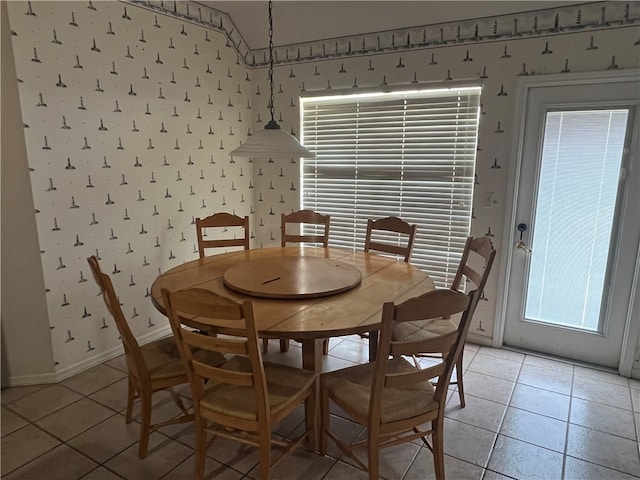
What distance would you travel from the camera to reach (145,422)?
2021mm

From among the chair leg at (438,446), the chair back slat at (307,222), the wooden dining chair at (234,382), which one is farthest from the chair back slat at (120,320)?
the chair back slat at (307,222)

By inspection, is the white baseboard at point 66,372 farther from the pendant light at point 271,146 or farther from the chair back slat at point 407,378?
the chair back slat at point 407,378

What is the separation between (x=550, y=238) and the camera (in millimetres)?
2992

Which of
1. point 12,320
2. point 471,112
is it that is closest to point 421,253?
point 471,112

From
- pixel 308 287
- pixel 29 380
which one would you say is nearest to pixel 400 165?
pixel 308 287

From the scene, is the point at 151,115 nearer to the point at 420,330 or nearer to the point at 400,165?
the point at 400,165

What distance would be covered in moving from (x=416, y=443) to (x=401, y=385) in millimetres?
793

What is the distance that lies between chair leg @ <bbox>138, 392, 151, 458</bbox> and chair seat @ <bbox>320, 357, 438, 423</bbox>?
Result: 0.88m

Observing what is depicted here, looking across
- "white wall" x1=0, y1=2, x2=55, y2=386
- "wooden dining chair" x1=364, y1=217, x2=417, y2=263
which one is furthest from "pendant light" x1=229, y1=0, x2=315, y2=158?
"white wall" x1=0, y1=2, x2=55, y2=386

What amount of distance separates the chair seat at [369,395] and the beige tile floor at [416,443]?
448mm

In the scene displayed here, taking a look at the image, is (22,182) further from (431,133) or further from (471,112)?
(471,112)

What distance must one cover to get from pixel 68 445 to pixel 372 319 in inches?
70.3

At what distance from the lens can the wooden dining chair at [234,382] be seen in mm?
1518

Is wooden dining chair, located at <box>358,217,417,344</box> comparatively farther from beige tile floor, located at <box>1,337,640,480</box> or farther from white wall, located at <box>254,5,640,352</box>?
beige tile floor, located at <box>1,337,640,480</box>
